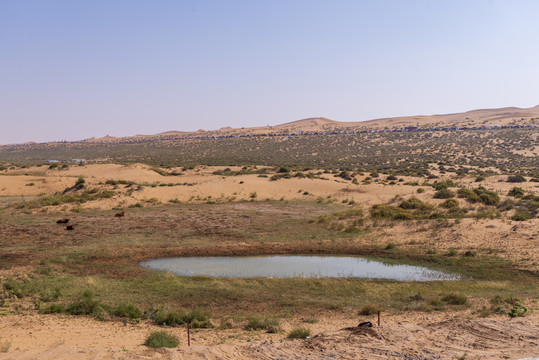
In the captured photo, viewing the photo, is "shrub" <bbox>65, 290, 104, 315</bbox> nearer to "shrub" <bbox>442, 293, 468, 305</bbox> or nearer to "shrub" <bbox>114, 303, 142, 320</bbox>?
"shrub" <bbox>114, 303, 142, 320</bbox>

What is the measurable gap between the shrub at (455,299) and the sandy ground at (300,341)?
4.75 feet

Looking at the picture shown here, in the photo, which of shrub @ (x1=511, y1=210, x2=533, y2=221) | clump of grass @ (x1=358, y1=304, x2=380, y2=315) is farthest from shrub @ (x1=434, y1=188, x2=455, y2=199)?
clump of grass @ (x1=358, y1=304, x2=380, y2=315)

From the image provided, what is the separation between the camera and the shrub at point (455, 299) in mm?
14375

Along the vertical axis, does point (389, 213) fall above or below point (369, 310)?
above

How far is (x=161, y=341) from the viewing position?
10.7 m

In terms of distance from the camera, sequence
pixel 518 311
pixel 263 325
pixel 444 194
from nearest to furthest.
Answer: pixel 263 325, pixel 518 311, pixel 444 194

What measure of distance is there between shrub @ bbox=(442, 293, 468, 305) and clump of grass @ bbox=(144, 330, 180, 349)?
9.27 m

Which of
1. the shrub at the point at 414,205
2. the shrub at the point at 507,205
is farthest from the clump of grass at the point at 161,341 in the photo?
the shrub at the point at 507,205

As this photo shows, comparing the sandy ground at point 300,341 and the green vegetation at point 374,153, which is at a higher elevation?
the green vegetation at point 374,153

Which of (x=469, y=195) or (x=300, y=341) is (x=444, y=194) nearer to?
(x=469, y=195)

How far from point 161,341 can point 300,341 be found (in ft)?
11.7

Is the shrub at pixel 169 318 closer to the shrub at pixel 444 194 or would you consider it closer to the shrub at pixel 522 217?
the shrub at pixel 522 217

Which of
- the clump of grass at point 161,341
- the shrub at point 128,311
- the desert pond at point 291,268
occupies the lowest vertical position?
the desert pond at point 291,268

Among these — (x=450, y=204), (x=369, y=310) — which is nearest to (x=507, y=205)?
(x=450, y=204)
